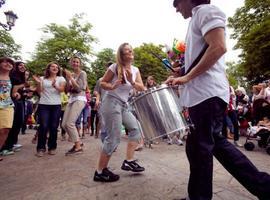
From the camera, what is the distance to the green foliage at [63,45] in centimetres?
3608

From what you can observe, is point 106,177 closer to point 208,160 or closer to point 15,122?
point 208,160

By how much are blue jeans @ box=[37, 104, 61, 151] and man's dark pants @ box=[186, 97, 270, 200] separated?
3.94m

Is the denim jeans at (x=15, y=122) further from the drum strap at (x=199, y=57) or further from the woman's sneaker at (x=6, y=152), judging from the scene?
the drum strap at (x=199, y=57)

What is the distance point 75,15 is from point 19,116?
3546 centimetres

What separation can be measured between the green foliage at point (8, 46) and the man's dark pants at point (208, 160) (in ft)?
121

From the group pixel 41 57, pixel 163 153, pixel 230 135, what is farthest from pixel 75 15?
pixel 163 153

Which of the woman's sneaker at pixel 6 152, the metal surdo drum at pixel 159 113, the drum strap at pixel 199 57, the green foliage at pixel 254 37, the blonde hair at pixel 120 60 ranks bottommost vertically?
the woman's sneaker at pixel 6 152

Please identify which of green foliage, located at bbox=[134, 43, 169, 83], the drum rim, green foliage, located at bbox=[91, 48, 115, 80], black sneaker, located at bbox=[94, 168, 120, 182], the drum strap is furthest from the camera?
green foliage, located at bbox=[91, 48, 115, 80]

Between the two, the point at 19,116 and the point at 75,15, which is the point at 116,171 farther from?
the point at 75,15

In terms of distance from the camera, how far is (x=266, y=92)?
7930 mm

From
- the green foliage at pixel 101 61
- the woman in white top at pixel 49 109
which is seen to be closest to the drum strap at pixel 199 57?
the woman in white top at pixel 49 109

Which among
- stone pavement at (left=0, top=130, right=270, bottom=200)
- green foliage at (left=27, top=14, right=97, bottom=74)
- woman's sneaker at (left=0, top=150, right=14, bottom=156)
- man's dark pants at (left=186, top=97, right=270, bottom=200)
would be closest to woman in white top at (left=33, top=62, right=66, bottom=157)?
stone pavement at (left=0, top=130, right=270, bottom=200)

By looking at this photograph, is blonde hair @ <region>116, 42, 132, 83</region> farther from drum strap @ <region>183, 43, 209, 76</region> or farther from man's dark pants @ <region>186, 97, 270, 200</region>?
man's dark pants @ <region>186, 97, 270, 200</region>

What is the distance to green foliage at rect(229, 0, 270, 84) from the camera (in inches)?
857
